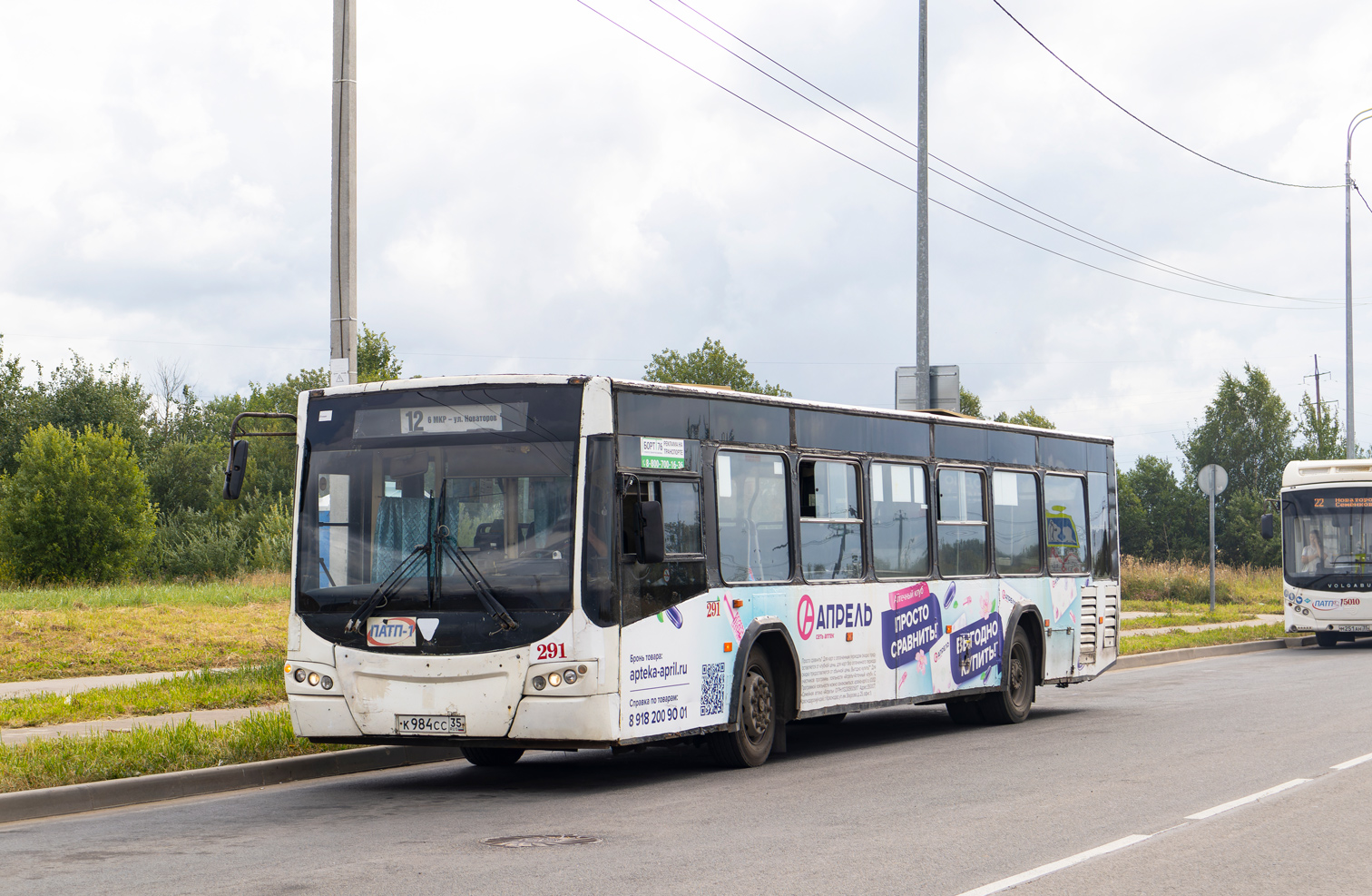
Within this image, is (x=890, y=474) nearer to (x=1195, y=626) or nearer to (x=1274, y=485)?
(x=1195, y=626)

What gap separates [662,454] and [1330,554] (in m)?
22.0

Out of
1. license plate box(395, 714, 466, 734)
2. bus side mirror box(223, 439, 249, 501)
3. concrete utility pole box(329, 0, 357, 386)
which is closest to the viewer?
license plate box(395, 714, 466, 734)

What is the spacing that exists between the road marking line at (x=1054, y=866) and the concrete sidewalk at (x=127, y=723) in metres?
7.69

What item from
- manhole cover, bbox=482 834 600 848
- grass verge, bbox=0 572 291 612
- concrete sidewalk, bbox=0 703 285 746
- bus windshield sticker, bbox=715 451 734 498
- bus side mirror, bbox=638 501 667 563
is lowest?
manhole cover, bbox=482 834 600 848

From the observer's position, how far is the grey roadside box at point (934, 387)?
68.8 feet

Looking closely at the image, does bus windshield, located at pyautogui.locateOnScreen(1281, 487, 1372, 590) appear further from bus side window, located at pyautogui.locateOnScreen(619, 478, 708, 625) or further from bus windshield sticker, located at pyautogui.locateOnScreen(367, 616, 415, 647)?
bus windshield sticker, located at pyautogui.locateOnScreen(367, 616, 415, 647)

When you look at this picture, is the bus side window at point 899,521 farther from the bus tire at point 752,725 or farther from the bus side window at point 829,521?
the bus tire at point 752,725

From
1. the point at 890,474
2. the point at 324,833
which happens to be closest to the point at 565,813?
the point at 324,833

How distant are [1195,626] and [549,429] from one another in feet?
79.0

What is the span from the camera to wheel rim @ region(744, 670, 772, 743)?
11.7 metres

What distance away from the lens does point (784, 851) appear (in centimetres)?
795

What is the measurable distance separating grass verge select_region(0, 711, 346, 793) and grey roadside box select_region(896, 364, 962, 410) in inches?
446

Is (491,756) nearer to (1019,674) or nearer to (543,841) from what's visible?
(543,841)

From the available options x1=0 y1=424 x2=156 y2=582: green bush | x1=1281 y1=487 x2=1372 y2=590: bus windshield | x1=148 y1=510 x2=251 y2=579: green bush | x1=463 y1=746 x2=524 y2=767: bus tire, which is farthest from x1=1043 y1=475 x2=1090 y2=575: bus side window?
x1=0 y1=424 x2=156 y2=582: green bush
